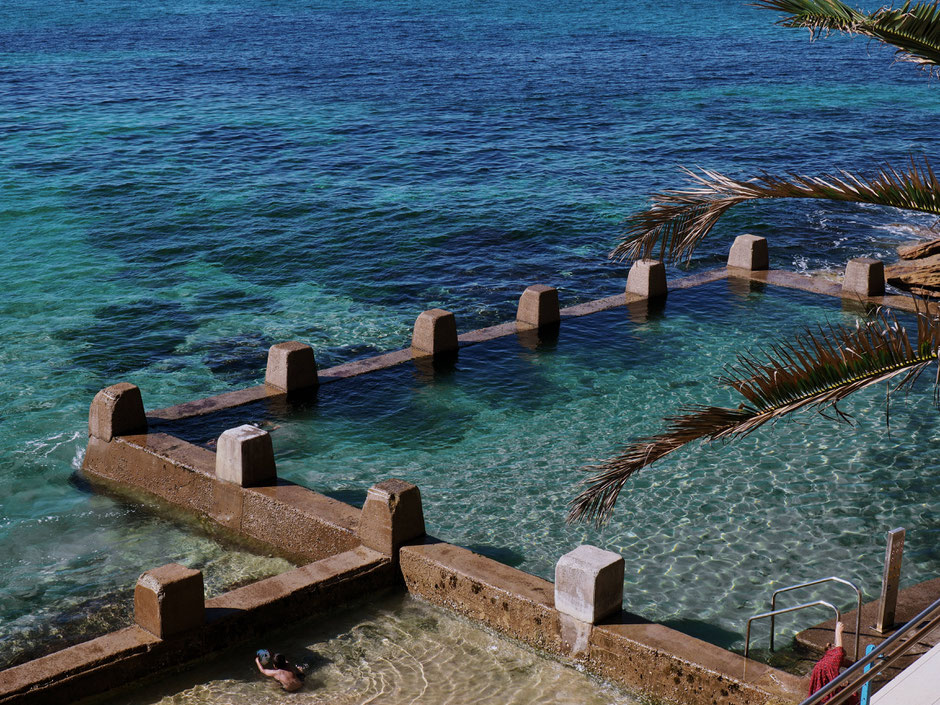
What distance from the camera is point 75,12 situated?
88.8 meters

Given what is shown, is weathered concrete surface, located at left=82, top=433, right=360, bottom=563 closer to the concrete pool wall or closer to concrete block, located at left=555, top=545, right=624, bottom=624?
the concrete pool wall

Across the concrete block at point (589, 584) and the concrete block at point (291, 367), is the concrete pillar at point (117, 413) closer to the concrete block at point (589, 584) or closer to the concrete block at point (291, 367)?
the concrete block at point (291, 367)

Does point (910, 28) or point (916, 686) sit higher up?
point (910, 28)

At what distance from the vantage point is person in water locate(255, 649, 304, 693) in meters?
10.4

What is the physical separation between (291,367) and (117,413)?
309 centimetres

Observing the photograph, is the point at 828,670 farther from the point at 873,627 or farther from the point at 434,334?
the point at 434,334

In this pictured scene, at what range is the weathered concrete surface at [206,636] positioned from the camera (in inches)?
391

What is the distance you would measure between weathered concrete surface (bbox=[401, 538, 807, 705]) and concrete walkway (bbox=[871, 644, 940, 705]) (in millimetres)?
833

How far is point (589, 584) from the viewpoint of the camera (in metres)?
10.5

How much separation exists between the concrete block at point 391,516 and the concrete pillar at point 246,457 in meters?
1.95

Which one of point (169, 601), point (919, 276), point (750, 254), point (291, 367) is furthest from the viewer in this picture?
point (750, 254)

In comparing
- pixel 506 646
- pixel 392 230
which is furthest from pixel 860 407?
pixel 392 230

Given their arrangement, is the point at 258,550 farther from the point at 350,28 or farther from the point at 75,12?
the point at 75,12

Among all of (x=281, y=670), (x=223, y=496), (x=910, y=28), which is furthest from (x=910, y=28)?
(x=223, y=496)
